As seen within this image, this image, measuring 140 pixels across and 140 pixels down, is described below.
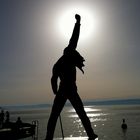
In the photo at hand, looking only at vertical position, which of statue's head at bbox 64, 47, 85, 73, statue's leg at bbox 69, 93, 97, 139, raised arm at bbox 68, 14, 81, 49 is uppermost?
raised arm at bbox 68, 14, 81, 49

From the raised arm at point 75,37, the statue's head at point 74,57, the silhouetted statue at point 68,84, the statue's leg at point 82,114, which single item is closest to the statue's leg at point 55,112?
the silhouetted statue at point 68,84

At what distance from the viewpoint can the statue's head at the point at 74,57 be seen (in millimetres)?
10898

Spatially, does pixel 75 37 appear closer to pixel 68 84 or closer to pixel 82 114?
pixel 68 84

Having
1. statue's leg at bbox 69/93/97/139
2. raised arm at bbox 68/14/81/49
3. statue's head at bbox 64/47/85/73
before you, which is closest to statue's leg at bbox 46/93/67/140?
statue's leg at bbox 69/93/97/139

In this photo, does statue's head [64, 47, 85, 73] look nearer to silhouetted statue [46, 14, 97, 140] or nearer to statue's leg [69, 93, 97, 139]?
silhouetted statue [46, 14, 97, 140]

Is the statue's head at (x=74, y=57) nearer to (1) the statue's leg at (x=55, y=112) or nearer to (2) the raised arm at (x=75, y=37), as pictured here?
(2) the raised arm at (x=75, y=37)

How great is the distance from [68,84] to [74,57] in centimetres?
80

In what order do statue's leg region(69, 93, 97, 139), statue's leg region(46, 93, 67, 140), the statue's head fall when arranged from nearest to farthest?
1. statue's leg region(69, 93, 97, 139)
2. statue's leg region(46, 93, 67, 140)
3. the statue's head

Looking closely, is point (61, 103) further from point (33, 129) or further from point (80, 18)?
point (33, 129)

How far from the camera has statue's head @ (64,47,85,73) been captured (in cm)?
1090

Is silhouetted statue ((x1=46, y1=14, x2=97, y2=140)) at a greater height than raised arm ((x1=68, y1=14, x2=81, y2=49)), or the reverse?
raised arm ((x1=68, y1=14, x2=81, y2=49))

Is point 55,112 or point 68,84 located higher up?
point 68,84

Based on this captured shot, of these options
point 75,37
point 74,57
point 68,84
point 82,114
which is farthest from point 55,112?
point 75,37

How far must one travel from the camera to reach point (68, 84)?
1081 cm
